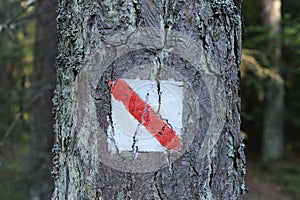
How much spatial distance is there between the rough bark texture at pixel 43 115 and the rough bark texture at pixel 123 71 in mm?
3390

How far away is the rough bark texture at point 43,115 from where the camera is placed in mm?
4637

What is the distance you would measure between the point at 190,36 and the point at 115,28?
8.6 inches

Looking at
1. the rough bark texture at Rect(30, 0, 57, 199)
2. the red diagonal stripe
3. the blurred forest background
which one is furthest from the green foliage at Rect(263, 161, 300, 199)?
the red diagonal stripe

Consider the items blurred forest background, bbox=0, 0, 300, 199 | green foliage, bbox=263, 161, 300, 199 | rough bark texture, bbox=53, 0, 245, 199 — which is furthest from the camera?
green foliage, bbox=263, 161, 300, 199

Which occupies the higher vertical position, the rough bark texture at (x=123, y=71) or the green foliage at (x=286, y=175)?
the rough bark texture at (x=123, y=71)

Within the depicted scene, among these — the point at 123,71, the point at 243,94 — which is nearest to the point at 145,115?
the point at 123,71

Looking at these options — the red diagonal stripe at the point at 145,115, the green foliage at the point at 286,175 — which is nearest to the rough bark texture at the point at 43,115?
the red diagonal stripe at the point at 145,115

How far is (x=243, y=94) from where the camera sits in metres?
10.4

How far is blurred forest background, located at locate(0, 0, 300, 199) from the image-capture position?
4566 millimetres

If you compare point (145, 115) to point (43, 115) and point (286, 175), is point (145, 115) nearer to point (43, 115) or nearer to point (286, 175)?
point (43, 115)

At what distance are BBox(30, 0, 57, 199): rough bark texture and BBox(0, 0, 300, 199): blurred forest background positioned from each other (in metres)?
0.01

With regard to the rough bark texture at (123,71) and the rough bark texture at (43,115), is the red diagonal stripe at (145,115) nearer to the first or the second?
the rough bark texture at (123,71)

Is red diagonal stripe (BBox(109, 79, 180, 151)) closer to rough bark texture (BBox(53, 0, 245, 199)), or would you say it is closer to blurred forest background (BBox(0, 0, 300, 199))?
rough bark texture (BBox(53, 0, 245, 199))

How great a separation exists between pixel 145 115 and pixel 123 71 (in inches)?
5.6
